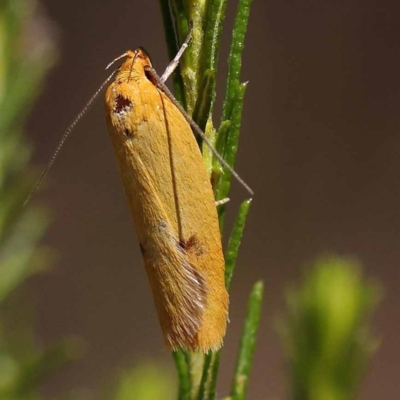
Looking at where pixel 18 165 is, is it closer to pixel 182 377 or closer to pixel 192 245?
pixel 192 245

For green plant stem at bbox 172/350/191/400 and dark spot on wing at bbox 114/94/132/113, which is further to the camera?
dark spot on wing at bbox 114/94/132/113

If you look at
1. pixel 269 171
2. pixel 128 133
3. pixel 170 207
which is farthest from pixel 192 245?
pixel 269 171

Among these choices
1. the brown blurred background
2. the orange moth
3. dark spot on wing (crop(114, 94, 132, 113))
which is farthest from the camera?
the brown blurred background

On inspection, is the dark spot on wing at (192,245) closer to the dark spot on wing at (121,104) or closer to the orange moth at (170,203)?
the orange moth at (170,203)

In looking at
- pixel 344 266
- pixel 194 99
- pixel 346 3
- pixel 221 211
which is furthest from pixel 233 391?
pixel 346 3


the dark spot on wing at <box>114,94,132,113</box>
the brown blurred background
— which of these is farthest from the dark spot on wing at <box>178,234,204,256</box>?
the brown blurred background

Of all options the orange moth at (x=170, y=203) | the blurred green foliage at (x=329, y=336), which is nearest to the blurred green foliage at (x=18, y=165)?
the orange moth at (x=170, y=203)

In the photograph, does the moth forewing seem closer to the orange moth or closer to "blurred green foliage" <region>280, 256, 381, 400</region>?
the orange moth
